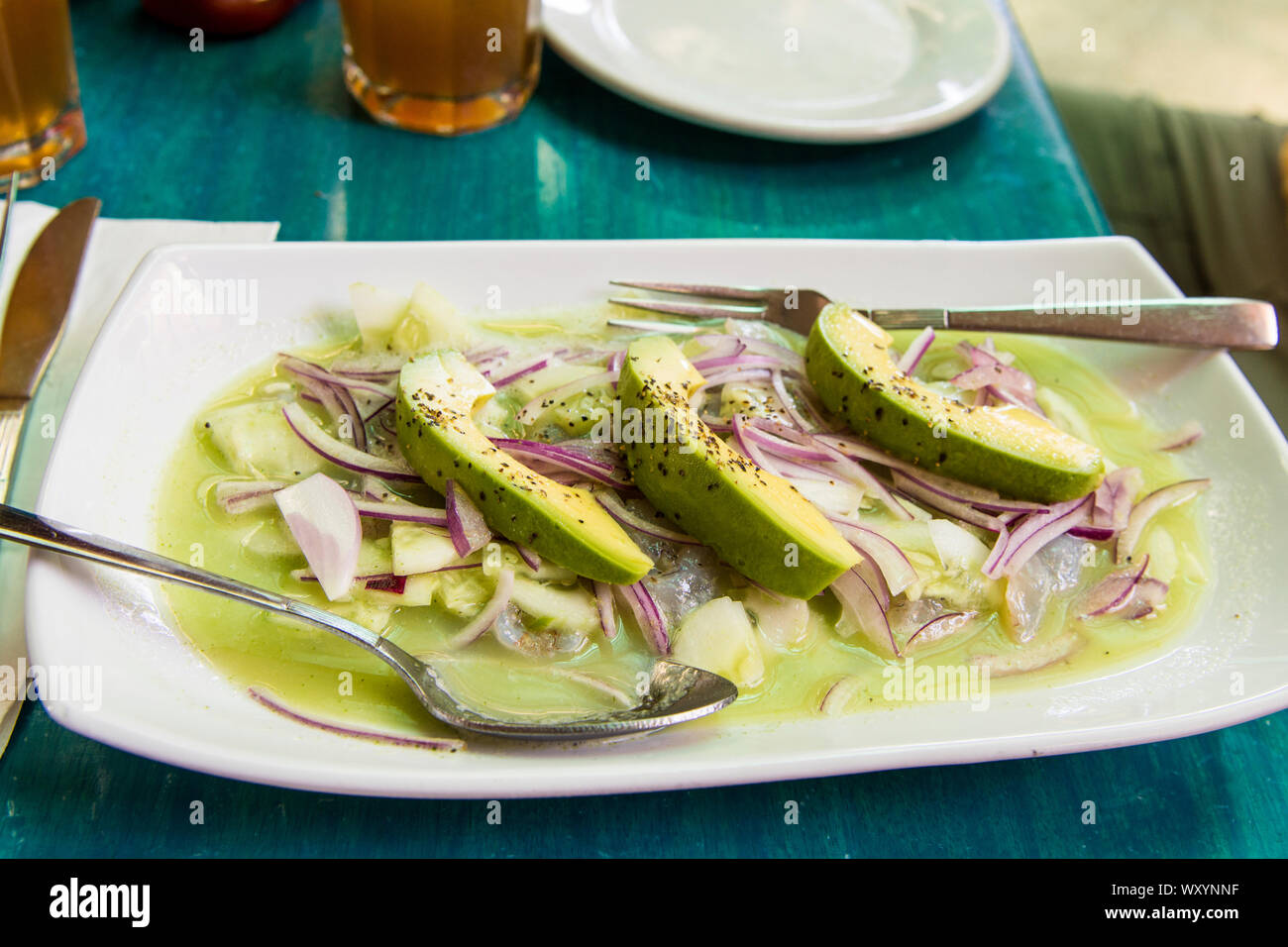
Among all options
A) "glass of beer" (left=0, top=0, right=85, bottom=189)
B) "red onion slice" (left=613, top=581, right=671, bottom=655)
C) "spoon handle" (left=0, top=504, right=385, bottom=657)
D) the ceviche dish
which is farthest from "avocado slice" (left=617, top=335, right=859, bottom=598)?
"glass of beer" (left=0, top=0, right=85, bottom=189)

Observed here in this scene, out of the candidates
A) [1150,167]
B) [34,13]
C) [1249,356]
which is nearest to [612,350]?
[34,13]

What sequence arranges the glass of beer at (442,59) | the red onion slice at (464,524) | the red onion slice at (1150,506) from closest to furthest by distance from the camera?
1. the red onion slice at (464,524)
2. the red onion slice at (1150,506)
3. the glass of beer at (442,59)

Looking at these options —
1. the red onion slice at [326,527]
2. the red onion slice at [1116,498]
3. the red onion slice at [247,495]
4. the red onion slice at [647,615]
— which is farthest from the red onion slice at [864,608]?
the red onion slice at [247,495]

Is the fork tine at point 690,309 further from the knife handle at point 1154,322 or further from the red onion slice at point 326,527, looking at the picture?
the red onion slice at point 326,527

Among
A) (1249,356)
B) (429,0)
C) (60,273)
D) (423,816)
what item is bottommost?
(1249,356)

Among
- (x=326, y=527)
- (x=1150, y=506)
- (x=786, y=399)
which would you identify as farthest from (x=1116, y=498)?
(x=326, y=527)

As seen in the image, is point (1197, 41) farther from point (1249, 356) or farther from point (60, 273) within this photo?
point (60, 273)

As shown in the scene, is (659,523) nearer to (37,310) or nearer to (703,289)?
(703,289)

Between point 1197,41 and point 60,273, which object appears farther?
point 1197,41
